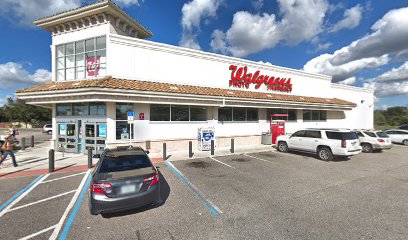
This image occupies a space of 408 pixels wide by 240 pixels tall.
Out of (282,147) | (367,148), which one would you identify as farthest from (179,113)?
(367,148)

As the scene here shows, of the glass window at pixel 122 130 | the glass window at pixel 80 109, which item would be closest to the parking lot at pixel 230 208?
the glass window at pixel 122 130

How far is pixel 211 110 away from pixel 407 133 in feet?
60.4

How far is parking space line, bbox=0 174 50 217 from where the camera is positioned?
4.95 meters

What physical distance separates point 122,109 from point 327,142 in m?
12.6

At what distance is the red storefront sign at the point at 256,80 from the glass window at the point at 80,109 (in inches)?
444

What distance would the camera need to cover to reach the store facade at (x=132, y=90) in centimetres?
1084

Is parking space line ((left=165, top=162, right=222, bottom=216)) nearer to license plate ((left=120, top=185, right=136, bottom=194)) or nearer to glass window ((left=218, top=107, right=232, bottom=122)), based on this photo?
license plate ((left=120, top=185, right=136, bottom=194))

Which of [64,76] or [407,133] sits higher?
[64,76]

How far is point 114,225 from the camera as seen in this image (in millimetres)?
4133

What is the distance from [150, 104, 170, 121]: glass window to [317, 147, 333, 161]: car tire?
9.91m

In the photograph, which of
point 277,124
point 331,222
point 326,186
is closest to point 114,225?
point 331,222

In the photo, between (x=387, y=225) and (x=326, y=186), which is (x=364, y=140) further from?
(x=387, y=225)

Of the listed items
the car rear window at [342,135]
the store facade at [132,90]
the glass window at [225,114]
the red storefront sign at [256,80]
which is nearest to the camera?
the car rear window at [342,135]

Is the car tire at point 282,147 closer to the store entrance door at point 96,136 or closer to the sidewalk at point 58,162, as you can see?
the sidewalk at point 58,162
